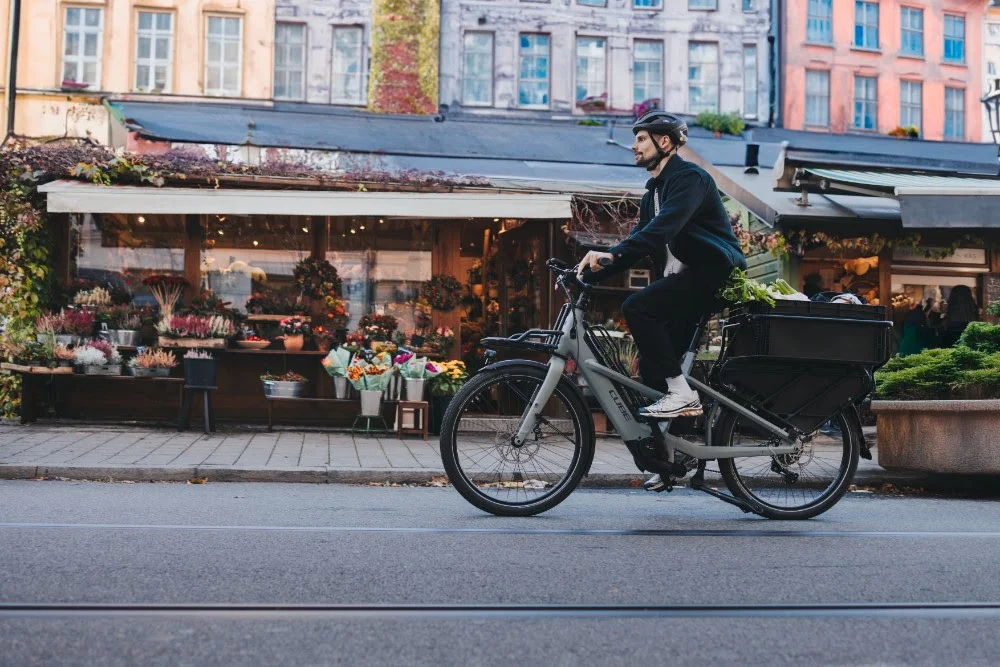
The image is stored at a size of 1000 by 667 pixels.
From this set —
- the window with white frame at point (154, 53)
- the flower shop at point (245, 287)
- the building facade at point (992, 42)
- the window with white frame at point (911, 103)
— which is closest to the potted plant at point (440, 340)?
the flower shop at point (245, 287)

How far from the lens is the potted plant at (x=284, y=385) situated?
11.9 meters

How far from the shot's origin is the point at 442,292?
13.5 meters

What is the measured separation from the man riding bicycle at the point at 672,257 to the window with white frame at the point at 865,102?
20.9 m

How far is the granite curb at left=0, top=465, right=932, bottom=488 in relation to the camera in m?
8.01

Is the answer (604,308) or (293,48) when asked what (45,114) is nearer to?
(293,48)

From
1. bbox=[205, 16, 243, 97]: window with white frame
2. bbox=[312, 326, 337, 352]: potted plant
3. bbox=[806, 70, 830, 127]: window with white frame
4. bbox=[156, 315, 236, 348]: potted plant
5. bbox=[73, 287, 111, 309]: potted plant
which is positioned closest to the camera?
bbox=[156, 315, 236, 348]: potted plant

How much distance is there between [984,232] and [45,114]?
56.6 feet

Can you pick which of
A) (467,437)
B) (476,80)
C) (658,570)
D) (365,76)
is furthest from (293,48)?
(658,570)

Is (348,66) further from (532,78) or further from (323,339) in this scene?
(323,339)

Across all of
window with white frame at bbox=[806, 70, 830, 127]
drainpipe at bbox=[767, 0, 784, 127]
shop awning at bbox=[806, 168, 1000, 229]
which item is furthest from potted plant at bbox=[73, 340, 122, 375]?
window with white frame at bbox=[806, 70, 830, 127]

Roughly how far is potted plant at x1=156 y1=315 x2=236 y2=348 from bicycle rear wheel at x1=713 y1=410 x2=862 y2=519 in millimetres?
7727

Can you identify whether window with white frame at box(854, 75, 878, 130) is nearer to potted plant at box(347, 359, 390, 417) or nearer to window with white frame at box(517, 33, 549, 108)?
window with white frame at box(517, 33, 549, 108)

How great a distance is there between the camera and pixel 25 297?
12078 mm

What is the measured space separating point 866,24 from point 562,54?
782cm
